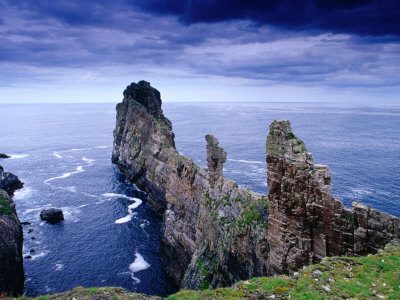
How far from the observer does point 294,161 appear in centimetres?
2755

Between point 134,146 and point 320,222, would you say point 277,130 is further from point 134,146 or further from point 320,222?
point 134,146

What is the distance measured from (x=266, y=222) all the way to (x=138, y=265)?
37.6 metres

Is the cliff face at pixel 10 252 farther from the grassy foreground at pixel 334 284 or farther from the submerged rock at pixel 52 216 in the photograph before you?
the grassy foreground at pixel 334 284

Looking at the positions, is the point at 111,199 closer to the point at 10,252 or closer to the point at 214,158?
the point at 10,252

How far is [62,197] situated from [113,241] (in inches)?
1532

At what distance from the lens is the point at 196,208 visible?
5856 centimetres

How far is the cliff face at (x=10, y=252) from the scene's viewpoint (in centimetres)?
4962

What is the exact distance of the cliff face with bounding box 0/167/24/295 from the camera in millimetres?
49625

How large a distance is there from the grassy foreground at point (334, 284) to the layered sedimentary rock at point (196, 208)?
13.3m

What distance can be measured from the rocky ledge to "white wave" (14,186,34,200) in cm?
5997

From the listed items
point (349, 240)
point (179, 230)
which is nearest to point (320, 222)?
point (349, 240)

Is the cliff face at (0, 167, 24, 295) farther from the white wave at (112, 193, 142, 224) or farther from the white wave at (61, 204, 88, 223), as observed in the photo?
the white wave at (112, 193, 142, 224)

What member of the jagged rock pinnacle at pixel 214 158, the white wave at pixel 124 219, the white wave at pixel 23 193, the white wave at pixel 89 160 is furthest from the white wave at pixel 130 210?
the white wave at pixel 89 160

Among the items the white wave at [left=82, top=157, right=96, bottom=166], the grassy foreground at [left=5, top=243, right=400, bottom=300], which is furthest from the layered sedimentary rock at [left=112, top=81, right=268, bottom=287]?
the white wave at [left=82, top=157, right=96, bottom=166]
